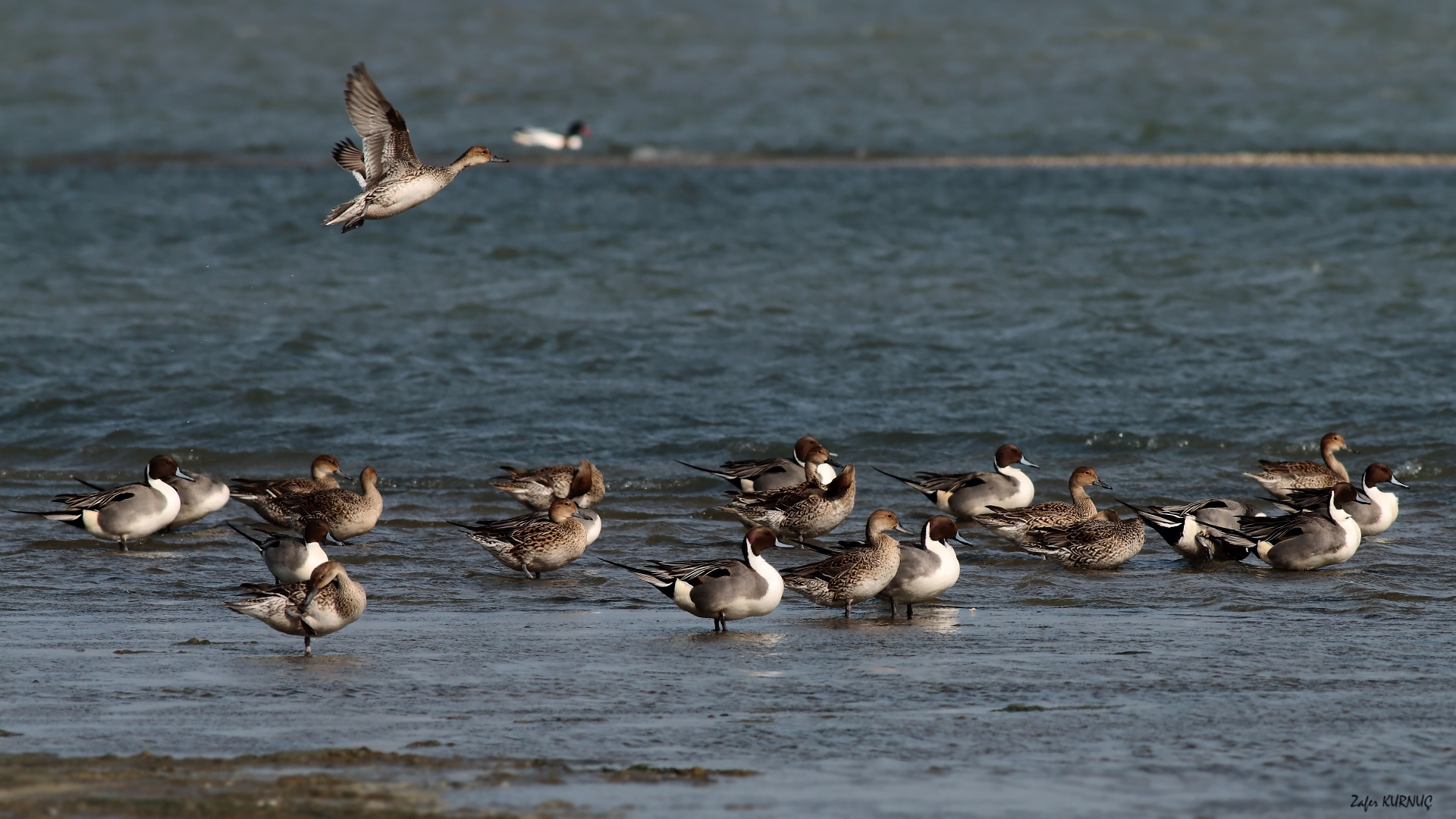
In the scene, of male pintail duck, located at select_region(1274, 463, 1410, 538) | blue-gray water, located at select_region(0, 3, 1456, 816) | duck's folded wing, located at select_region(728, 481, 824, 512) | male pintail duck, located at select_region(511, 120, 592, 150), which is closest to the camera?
blue-gray water, located at select_region(0, 3, 1456, 816)

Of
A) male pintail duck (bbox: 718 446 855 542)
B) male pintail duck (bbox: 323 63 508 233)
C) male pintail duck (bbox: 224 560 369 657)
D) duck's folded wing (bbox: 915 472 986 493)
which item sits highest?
male pintail duck (bbox: 323 63 508 233)

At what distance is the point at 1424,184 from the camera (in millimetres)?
27688

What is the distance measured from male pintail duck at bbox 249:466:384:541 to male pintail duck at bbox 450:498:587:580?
0.89 meters

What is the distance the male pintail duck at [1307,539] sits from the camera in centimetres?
971

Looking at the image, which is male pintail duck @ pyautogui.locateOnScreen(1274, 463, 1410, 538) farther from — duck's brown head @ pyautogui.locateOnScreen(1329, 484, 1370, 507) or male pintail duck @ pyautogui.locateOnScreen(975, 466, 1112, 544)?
male pintail duck @ pyautogui.locateOnScreen(975, 466, 1112, 544)

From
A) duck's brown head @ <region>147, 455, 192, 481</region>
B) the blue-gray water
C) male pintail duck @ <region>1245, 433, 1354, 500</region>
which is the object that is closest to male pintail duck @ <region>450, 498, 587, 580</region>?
the blue-gray water

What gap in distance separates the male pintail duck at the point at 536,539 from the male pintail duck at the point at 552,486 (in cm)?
122

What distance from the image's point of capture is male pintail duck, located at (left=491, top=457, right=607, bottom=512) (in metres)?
11.3

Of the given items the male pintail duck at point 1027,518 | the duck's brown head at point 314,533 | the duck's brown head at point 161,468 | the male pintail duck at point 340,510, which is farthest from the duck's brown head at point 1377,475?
the duck's brown head at point 161,468

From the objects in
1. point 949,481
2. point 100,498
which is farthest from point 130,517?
point 949,481

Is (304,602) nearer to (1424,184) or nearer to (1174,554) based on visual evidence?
(1174,554)

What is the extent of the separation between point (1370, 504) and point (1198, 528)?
136 centimetres

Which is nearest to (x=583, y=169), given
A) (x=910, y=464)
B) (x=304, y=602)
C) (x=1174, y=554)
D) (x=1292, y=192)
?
(x=1292, y=192)

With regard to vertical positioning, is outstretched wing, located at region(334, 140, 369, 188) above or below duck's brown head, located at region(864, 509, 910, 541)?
above
